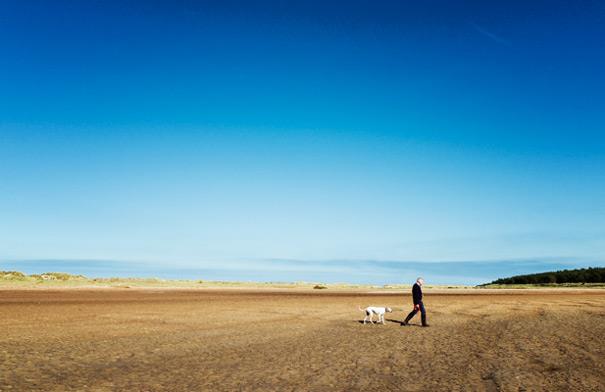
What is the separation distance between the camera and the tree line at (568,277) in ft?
467

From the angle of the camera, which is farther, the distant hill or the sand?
the distant hill

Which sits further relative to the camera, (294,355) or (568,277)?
(568,277)

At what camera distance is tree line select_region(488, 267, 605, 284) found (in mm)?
142225

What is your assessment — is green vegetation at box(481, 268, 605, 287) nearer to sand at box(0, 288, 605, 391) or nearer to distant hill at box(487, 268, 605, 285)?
distant hill at box(487, 268, 605, 285)

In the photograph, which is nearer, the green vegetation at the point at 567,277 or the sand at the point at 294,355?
the sand at the point at 294,355

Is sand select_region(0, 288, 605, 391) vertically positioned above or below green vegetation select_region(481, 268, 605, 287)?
below

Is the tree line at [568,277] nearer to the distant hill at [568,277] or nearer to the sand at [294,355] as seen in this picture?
the distant hill at [568,277]

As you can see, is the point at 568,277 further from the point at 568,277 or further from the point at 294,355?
the point at 294,355

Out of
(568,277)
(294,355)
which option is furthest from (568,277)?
(294,355)

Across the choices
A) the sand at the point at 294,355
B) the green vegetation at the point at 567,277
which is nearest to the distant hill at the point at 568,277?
the green vegetation at the point at 567,277

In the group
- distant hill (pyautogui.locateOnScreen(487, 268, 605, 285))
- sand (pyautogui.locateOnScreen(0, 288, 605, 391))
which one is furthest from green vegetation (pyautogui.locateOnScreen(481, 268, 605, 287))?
sand (pyautogui.locateOnScreen(0, 288, 605, 391))

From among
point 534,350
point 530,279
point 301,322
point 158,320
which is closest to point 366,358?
point 534,350

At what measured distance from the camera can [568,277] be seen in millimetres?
148750

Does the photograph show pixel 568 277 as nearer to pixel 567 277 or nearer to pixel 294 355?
pixel 567 277
